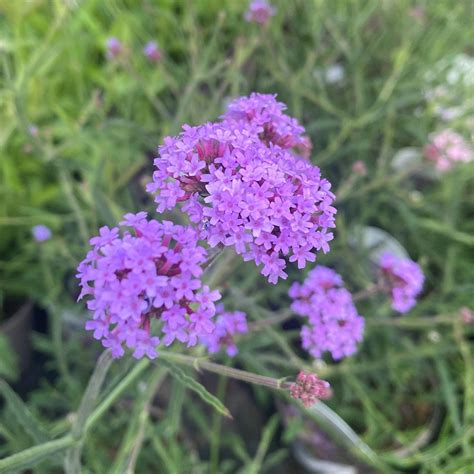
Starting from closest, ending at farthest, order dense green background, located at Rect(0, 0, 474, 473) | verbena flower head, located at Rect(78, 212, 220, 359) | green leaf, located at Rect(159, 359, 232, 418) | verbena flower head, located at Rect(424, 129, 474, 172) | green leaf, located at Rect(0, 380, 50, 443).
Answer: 1. verbena flower head, located at Rect(78, 212, 220, 359)
2. green leaf, located at Rect(159, 359, 232, 418)
3. green leaf, located at Rect(0, 380, 50, 443)
4. dense green background, located at Rect(0, 0, 474, 473)
5. verbena flower head, located at Rect(424, 129, 474, 172)

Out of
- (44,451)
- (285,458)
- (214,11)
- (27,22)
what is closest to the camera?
(44,451)

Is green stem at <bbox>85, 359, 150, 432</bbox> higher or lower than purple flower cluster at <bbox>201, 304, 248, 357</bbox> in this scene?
lower

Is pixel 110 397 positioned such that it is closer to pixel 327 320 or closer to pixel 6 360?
pixel 327 320

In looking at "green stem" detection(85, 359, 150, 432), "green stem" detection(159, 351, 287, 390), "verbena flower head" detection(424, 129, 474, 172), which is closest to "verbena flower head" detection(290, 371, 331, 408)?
"green stem" detection(159, 351, 287, 390)

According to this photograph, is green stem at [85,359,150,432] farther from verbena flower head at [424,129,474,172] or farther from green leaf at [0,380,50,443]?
verbena flower head at [424,129,474,172]

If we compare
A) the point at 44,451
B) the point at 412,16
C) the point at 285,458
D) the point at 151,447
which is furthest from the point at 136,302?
the point at 412,16

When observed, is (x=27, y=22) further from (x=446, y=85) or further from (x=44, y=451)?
(x=44, y=451)
